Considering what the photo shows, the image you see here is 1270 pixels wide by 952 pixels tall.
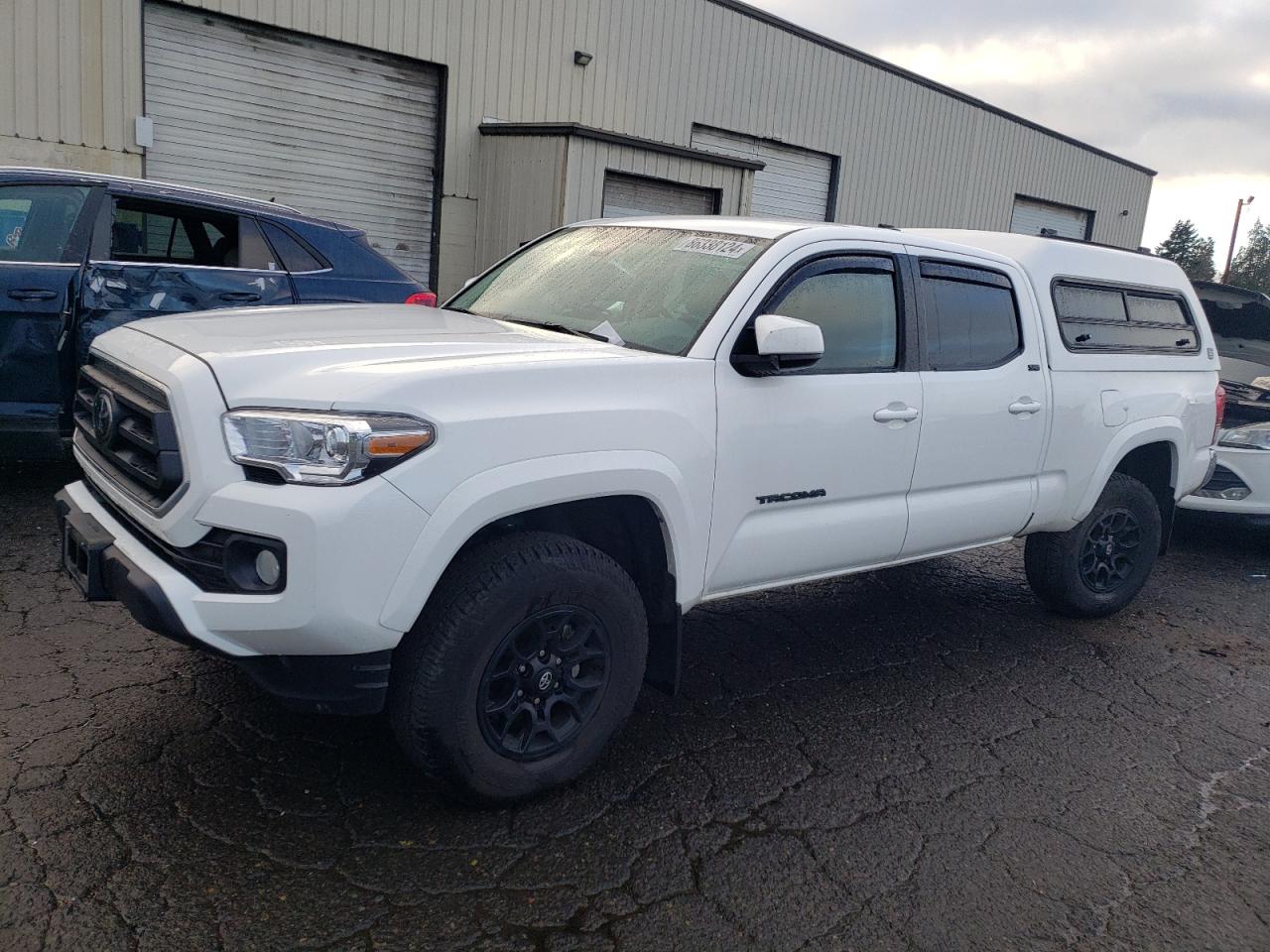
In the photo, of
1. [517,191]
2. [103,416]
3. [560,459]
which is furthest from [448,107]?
[560,459]

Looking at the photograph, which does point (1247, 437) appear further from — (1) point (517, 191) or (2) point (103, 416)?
(1) point (517, 191)

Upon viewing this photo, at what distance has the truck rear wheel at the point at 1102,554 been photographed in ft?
17.1

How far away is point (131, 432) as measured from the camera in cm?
301

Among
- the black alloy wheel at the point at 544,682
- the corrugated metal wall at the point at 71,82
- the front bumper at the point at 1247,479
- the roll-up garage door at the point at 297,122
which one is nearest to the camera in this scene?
the black alloy wheel at the point at 544,682

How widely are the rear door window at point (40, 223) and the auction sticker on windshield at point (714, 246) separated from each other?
3708 mm

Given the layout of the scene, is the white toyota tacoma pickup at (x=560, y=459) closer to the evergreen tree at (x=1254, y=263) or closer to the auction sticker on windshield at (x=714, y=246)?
the auction sticker on windshield at (x=714, y=246)

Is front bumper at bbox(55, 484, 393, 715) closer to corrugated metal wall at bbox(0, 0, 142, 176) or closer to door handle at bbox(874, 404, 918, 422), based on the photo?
door handle at bbox(874, 404, 918, 422)

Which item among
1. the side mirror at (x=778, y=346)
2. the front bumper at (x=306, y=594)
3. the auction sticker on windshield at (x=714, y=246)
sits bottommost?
the front bumper at (x=306, y=594)

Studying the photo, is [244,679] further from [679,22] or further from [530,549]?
[679,22]

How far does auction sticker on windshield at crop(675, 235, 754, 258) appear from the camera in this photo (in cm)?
382

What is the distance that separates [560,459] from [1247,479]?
5912 mm

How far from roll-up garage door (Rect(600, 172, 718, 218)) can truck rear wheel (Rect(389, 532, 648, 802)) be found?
939cm

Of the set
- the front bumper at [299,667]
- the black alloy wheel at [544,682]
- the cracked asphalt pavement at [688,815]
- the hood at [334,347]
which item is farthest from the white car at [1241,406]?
the front bumper at [299,667]

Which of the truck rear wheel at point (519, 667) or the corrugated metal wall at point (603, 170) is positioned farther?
the corrugated metal wall at point (603, 170)
